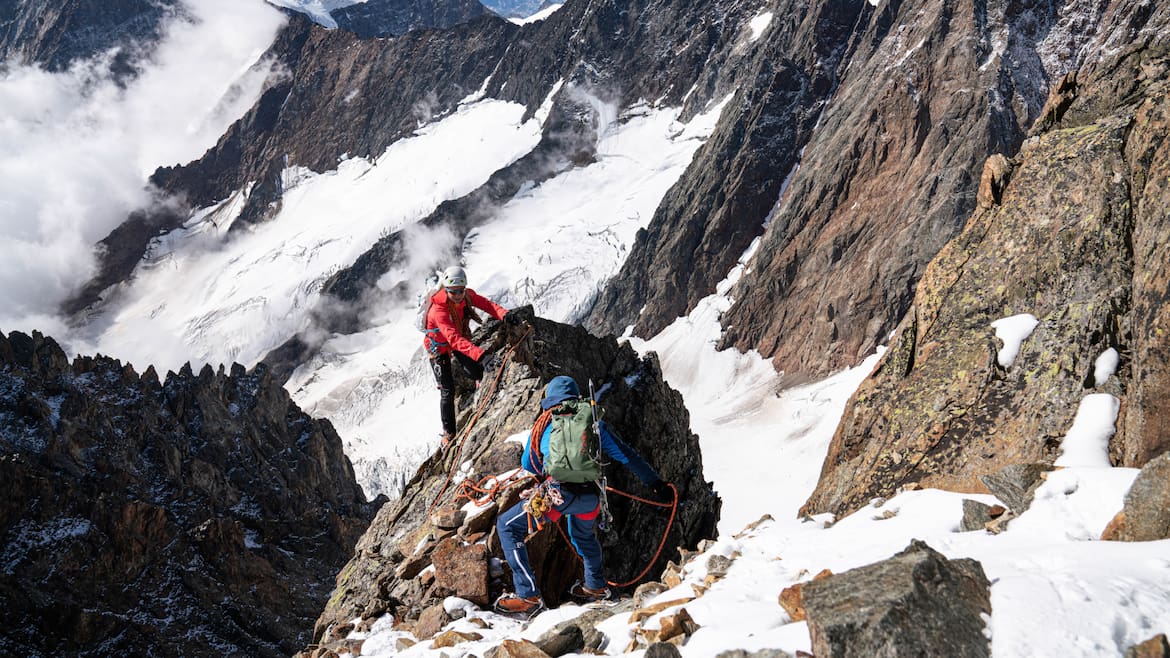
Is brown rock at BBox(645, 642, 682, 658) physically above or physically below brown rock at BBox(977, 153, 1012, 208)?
below

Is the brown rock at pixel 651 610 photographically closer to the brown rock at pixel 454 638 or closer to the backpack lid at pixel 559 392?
the brown rock at pixel 454 638

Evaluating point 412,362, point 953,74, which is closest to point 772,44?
point 953,74

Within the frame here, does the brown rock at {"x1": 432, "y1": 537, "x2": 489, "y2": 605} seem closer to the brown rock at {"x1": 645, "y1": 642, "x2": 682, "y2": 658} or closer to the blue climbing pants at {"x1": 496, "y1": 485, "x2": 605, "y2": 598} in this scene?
the blue climbing pants at {"x1": 496, "y1": 485, "x2": 605, "y2": 598}

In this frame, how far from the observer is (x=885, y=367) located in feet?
43.5

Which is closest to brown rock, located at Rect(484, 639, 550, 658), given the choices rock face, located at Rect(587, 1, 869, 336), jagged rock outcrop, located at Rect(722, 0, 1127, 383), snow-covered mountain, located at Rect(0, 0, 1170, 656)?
snow-covered mountain, located at Rect(0, 0, 1170, 656)

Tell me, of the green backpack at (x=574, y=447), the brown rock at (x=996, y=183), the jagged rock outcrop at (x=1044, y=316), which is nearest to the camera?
the jagged rock outcrop at (x=1044, y=316)

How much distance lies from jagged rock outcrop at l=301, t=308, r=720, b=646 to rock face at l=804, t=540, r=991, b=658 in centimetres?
639

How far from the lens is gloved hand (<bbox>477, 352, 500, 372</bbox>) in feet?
59.7

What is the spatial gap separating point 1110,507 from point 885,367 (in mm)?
6291

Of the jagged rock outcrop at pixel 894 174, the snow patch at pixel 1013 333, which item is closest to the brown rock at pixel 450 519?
the snow patch at pixel 1013 333

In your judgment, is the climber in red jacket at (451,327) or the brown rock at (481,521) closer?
the brown rock at (481,521)

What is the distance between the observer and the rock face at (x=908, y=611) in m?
5.17

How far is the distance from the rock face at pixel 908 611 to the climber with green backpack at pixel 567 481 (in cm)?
472

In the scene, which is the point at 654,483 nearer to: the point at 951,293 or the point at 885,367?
the point at 885,367
